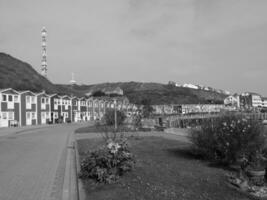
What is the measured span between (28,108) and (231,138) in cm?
5741

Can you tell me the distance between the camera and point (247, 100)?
134m

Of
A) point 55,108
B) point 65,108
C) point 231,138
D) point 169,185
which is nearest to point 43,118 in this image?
point 55,108

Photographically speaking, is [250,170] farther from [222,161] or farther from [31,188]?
[31,188]

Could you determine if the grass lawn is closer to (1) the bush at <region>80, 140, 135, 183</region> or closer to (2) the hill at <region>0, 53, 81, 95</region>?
(1) the bush at <region>80, 140, 135, 183</region>

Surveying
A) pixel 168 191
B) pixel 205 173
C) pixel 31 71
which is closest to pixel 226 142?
pixel 205 173

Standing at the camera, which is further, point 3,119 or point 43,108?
point 43,108

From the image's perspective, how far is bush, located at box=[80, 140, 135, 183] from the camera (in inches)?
299

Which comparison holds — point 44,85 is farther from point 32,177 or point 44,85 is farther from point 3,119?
point 32,177

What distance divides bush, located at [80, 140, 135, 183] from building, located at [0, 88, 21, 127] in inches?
1964

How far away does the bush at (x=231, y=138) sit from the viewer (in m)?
8.97

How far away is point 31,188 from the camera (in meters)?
8.02

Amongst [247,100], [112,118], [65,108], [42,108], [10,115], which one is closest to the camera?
[112,118]

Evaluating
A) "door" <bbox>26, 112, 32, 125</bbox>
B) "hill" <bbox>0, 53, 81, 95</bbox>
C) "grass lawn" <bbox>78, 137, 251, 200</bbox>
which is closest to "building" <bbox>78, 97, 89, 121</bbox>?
"door" <bbox>26, 112, 32, 125</bbox>

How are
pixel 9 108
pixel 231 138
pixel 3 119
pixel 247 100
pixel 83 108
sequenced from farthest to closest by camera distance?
pixel 247 100 → pixel 83 108 → pixel 9 108 → pixel 3 119 → pixel 231 138
